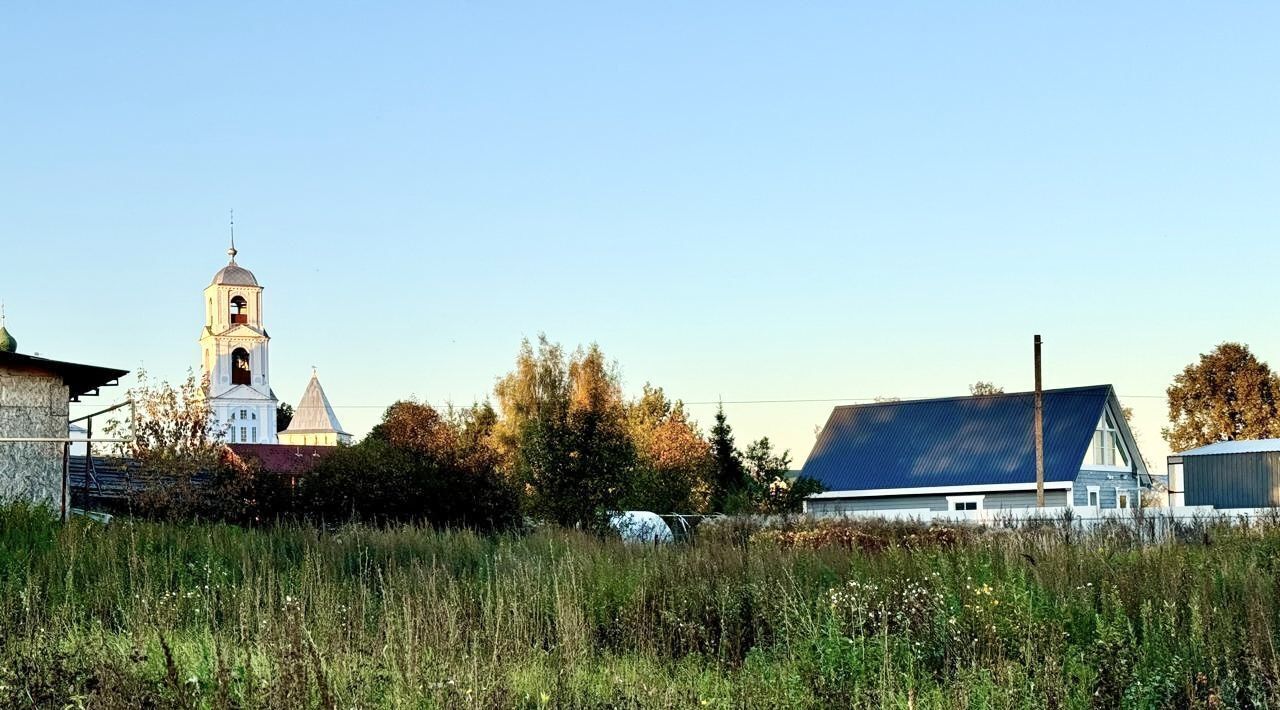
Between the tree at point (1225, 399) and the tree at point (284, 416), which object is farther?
the tree at point (284, 416)

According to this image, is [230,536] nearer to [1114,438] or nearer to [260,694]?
[260,694]

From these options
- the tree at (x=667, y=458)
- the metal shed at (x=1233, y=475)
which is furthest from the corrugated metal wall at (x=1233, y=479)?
the tree at (x=667, y=458)

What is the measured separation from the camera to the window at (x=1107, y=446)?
41188 millimetres

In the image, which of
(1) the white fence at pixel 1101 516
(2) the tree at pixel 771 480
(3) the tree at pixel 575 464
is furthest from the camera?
(2) the tree at pixel 771 480

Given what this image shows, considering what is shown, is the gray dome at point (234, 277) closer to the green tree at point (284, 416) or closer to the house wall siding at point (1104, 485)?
the green tree at point (284, 416)

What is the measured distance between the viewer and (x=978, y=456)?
137ft

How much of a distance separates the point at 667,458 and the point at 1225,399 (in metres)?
30.5

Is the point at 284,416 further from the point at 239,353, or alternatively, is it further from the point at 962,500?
the point at 962,500

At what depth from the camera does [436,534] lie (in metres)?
17.8

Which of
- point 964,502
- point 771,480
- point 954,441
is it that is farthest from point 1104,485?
point 771,480

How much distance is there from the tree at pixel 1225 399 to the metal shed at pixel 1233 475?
21.7m

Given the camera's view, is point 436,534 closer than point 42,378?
Yes

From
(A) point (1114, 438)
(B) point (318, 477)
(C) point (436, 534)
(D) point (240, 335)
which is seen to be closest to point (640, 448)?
(A) point (1114, 438)

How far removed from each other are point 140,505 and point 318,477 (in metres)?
4.55
